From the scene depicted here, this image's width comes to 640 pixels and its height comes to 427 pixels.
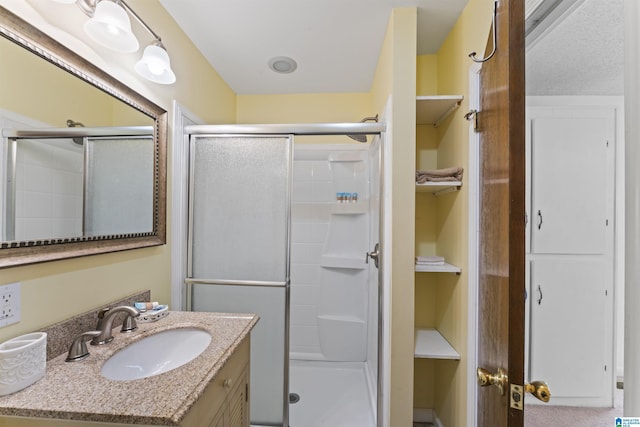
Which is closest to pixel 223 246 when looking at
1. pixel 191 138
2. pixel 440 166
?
pixel 191 138

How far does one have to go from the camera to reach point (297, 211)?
2723 millimetres

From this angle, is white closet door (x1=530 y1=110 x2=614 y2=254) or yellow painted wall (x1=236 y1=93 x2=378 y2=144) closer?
white closet door (x1=530 y1=110 x2=614 y2=254)

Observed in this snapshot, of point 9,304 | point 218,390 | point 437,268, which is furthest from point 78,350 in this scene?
point 437,268

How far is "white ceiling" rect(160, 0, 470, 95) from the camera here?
4.85 feet

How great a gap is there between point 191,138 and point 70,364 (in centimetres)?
136

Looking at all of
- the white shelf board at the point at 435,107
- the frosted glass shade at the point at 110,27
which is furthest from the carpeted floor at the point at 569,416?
the frosted glass shade at the point at 110,27

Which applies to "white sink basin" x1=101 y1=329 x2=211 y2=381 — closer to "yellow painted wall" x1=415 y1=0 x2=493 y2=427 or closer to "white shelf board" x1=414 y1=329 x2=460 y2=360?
"white shelf board" x1=414 y1=329 x2=460 y2=360

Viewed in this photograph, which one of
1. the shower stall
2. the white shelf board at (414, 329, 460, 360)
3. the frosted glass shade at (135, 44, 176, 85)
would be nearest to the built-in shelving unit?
the white shelf board at (414, 329, 460, 360)

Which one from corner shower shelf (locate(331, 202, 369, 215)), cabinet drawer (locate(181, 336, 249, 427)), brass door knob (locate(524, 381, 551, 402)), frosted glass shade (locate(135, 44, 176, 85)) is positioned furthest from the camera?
corner shower shelf (locate(331, 202, 369, 215))

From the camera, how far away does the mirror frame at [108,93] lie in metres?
0.78

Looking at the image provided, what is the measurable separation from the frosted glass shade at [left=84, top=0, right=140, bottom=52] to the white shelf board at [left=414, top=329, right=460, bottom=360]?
205 centimetres

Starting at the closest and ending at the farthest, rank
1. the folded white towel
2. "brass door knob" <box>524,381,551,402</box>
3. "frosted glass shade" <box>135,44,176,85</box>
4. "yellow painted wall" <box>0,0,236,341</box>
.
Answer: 1. "brass door knob" <box>524,381,551,402</box>
2. "yellow painted wall" <box>0,0,236,341</box>
3. "frosted glass shade" <box>135,44,176,85</box>
4. the folded white towel

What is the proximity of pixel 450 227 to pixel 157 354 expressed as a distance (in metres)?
1.69

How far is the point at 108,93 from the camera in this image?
1.12 meters
